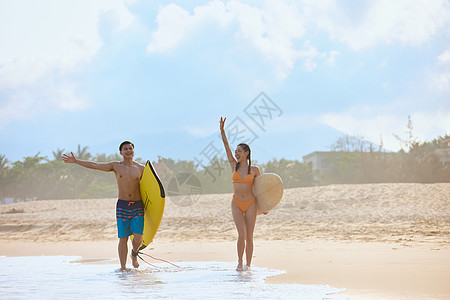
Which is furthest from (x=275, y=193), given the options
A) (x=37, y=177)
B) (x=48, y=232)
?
(x=37, y=177)

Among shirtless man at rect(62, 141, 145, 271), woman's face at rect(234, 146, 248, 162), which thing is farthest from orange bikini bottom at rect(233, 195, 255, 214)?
shirtless man at rect(62, 141, 145, 271)

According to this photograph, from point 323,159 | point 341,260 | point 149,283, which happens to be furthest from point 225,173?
point 149,283

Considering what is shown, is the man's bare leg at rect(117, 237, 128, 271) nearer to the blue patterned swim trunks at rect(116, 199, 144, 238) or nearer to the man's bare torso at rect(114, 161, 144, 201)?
the blue patterned swim trunks at rect(116, 199, 144, 238)

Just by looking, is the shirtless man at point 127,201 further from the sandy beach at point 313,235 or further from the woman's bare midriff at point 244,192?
the sandy beach at point 313,235

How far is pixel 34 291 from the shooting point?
5.24m

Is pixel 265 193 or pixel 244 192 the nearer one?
pixel 244 192

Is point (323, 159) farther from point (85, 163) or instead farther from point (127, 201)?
point (85, 163)

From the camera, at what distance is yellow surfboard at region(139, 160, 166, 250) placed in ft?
21.3

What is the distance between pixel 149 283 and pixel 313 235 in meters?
6.49

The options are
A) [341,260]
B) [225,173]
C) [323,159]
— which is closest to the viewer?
[341,260]

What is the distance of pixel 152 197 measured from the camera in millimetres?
6570

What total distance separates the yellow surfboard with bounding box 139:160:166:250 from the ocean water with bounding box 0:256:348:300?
2.15ft

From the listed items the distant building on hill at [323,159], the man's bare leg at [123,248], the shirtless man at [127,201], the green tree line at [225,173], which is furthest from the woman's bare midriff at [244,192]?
the distant building on hill at [323,159]

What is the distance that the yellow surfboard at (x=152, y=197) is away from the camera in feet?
21.3
